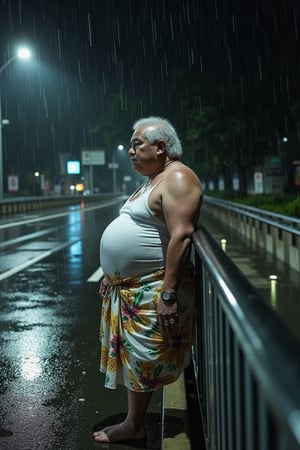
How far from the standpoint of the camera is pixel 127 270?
3611 mm

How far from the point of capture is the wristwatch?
3.40m

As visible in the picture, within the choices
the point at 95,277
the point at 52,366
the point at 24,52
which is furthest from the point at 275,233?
the point at 24,52

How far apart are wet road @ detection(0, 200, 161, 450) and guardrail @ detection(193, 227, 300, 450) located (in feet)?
2.86

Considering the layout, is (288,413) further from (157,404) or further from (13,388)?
(13,388)

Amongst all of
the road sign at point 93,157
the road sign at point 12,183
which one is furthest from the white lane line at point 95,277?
the road sign at point 93,157

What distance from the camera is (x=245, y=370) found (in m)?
1.96

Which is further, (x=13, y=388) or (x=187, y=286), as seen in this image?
(x=13, y=388)

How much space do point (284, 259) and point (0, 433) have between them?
33.5ft

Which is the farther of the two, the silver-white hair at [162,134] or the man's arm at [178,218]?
the silver-white hair at [162,134]

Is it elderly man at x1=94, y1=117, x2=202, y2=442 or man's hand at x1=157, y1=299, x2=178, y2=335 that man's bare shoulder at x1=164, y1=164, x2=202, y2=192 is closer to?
elderly man at x1=94, y1=117, x2=202, y2=442

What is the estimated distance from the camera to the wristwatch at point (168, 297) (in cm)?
340

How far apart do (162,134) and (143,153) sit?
15 centimetres

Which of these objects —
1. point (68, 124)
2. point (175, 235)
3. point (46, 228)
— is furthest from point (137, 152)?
point (68, 124)

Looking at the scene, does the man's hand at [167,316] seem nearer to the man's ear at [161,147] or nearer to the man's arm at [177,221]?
the man's arm at [177,221]
